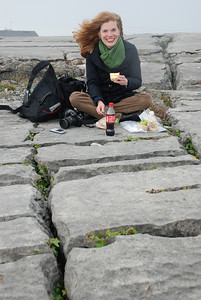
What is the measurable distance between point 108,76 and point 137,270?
112 inches

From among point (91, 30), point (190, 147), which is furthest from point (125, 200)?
point (91, 30)

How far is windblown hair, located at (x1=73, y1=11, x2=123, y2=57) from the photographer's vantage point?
374cm

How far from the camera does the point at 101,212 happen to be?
199 cm

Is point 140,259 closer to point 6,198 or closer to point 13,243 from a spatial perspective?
point 13,243

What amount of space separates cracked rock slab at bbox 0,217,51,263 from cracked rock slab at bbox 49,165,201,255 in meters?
0.12

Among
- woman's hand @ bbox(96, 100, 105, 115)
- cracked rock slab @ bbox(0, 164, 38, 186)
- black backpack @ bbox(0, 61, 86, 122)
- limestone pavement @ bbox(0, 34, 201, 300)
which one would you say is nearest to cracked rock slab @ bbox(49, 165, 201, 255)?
limestone pavement @ bbox(0, 34, 201, 300)

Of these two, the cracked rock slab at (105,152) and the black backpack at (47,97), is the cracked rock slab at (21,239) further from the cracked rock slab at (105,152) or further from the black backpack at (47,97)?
the black backpack at (47,97)

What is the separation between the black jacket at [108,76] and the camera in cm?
390

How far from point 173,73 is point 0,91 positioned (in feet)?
10.4

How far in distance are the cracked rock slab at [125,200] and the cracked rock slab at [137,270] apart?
0.57ft

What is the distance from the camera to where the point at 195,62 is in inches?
265

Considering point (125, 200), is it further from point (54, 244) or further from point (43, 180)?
point (43, 180)

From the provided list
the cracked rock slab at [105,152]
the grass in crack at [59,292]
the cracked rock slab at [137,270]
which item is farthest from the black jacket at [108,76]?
the grass in crack at [59,292]

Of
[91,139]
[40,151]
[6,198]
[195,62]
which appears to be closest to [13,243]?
[6,198]
